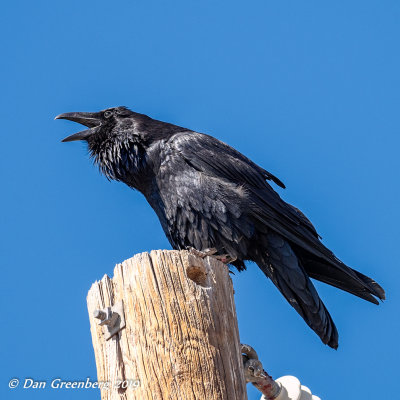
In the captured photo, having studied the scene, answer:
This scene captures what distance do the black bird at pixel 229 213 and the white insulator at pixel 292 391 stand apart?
125 centimetres

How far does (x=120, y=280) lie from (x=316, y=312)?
2.94m

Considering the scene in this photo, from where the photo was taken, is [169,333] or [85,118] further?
[85,118]

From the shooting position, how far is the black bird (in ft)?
20.2

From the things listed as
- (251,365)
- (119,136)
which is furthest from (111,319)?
(119,136)

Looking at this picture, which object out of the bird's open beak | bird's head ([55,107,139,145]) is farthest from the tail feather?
the bird's open beak

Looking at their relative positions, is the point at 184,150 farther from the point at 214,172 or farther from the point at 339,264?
the point at 339,264

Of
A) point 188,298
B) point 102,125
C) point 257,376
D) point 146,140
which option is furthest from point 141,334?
point 102,125

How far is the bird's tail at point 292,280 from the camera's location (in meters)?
6.18

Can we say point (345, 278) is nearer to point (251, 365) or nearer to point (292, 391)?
point (292, 391)

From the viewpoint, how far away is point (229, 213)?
241 inches

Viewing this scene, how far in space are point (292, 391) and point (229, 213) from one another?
1.85 metres

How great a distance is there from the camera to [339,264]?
616cm

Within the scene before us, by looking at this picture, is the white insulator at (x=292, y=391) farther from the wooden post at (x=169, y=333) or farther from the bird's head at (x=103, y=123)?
the bird's head at (x=103, y=123)

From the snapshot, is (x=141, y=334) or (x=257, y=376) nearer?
(x=141, y=334)
